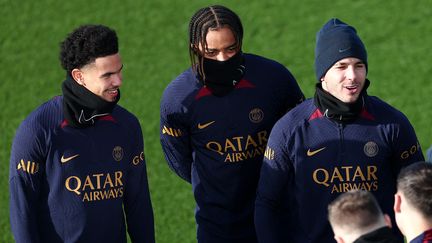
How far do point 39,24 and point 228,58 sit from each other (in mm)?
6072

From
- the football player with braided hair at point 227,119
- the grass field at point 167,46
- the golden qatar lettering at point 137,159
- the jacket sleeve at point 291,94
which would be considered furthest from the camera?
the grass field at point 167,46

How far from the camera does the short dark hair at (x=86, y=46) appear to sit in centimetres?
550

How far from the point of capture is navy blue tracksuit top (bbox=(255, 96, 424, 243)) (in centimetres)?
564

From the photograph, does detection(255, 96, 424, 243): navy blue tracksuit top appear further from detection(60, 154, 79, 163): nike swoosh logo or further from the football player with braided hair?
detection(60, 154, 79, 163): nike swoosh logo

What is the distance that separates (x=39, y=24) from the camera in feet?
37.8

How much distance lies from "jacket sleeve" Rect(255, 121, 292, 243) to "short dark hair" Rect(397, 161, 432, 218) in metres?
0.99

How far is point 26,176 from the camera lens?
552 cm

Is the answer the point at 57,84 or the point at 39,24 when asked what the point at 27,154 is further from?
the point at 39,24

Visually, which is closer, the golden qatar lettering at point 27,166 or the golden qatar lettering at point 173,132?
the golden qatar lettering at point 27,166

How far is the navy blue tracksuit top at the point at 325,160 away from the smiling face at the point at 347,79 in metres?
0.17

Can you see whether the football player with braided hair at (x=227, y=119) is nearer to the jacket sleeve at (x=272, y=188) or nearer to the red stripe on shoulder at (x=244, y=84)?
the red stripe on shoulder at (x=244, y=84)

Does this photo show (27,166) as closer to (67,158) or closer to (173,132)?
(67,158)

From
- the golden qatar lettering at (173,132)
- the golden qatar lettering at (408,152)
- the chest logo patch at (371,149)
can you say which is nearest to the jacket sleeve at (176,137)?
the golden qatar lettering at (173,132)

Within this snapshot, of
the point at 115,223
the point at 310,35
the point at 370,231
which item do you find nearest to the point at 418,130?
the point at 310,35
